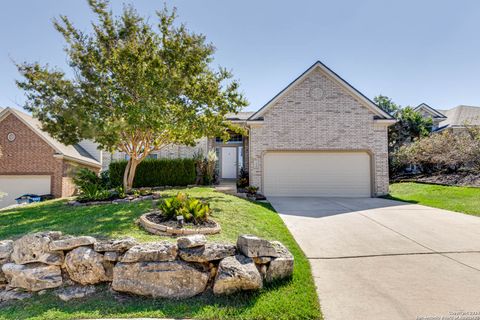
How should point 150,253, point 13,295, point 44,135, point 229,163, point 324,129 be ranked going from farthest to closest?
point 229,163 < point 44,135 < point 324,129 < point 13,295 < point 150,253

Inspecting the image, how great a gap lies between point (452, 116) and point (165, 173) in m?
22.1

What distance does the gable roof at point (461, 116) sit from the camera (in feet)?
61.8

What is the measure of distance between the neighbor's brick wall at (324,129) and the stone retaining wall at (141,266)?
30.5 ft

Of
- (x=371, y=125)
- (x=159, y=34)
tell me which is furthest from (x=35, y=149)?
(x=371, y=125)

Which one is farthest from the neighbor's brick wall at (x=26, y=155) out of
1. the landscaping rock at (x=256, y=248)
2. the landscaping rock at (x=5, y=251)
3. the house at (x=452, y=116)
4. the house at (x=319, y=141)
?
the house at (x=452, y=116)

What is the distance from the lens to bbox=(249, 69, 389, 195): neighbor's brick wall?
43.5 feet

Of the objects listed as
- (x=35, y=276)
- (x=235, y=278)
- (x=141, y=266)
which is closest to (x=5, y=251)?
(x=35, y=276)

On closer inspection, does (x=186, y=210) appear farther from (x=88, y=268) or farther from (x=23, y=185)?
(x=23, y=185)

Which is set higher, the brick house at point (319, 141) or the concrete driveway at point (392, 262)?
the brick house at point (319, 141)

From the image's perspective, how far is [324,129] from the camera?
43.5 ft

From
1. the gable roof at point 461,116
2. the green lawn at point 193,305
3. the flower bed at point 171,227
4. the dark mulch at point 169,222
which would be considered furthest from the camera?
the gable roof at point 461,116

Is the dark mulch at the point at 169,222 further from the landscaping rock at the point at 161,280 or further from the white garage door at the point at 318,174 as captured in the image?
the white garage door at the point at 318,174

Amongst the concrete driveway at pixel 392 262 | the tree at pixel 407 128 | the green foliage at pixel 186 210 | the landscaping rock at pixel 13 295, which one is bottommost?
the landscaping rock at pixel 13 295

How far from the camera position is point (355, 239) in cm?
589
